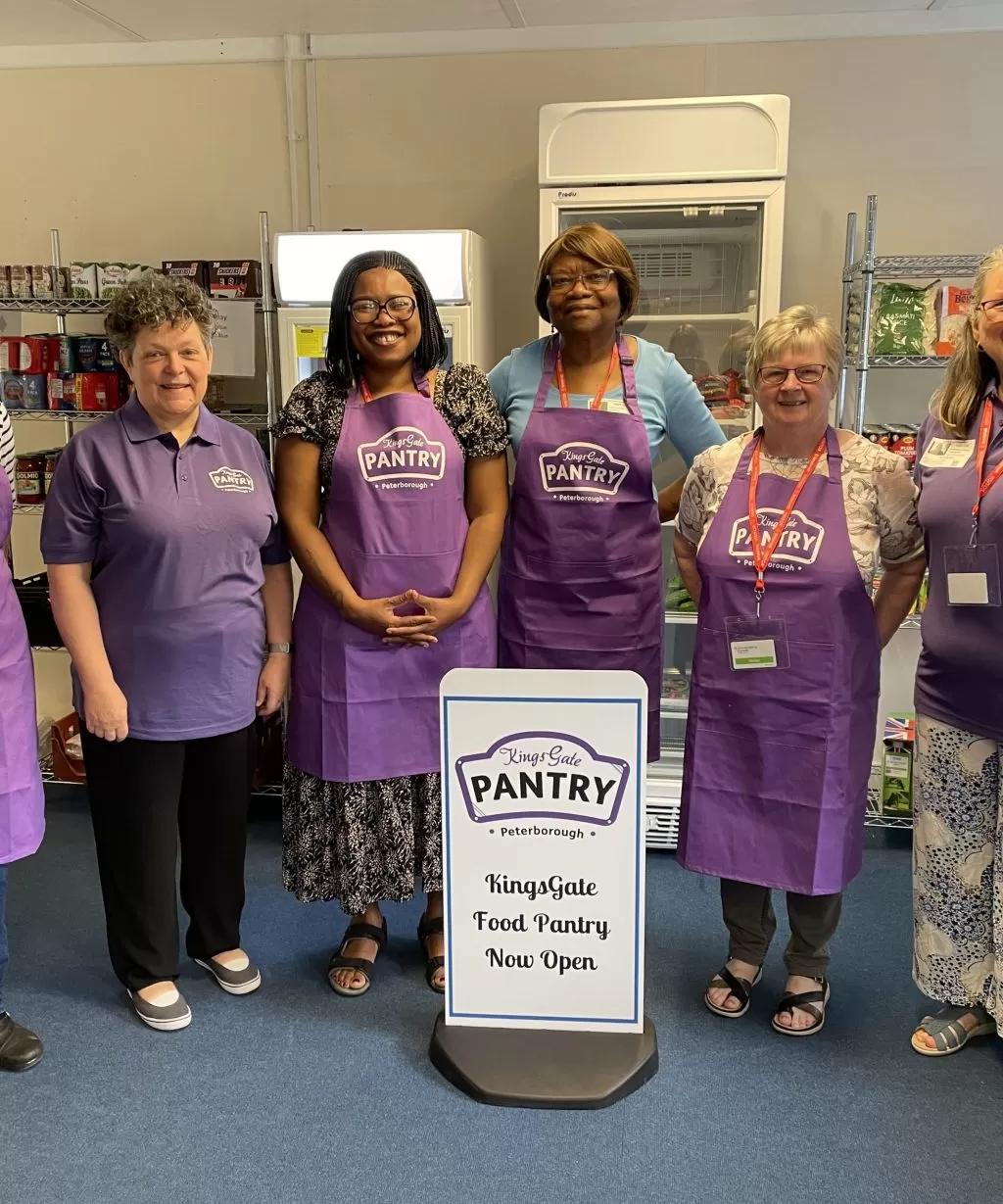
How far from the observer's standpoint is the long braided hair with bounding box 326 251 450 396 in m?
2.12

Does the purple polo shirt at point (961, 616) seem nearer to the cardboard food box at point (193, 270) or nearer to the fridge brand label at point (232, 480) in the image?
the fridge brand label at point (232, 480)

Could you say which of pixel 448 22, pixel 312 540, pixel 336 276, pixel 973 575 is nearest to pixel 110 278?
pixel 336 276

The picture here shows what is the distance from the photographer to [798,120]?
342cm

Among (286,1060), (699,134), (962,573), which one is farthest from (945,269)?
(286,1060)

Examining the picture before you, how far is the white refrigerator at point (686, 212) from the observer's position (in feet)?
9.77

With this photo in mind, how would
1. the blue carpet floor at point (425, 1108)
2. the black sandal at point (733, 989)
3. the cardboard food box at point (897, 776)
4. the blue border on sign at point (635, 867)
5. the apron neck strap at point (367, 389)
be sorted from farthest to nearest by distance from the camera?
1. the cardboard food box at point (897, 776)
2. the black sandal at point (733, 989)
3. the apron neck strap at point (367, 389)
4. the blue border on sign at point (635, 867)
5. the blue carpet floor at point (425, 1108)

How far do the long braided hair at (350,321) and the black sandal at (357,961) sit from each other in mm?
1277

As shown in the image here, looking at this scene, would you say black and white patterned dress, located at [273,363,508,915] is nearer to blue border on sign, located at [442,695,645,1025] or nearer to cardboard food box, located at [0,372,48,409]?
blue border on sign, located at [442,695,645,1025]

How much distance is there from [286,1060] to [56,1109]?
1.46ft

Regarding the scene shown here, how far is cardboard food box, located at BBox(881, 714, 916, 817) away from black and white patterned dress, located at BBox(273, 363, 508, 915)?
1.63m

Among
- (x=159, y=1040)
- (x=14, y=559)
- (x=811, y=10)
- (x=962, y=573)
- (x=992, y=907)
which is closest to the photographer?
(x=962, y=573)

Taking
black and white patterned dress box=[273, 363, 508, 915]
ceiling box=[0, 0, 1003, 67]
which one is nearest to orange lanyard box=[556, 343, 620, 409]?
black and white patterned dress box=[273, 363, 508, 915]

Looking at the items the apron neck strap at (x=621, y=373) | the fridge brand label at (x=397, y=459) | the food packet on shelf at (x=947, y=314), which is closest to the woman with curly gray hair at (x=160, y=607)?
the fridge brand label at (x=397, y=459)

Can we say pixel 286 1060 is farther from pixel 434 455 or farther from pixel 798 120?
pixel 798 120
